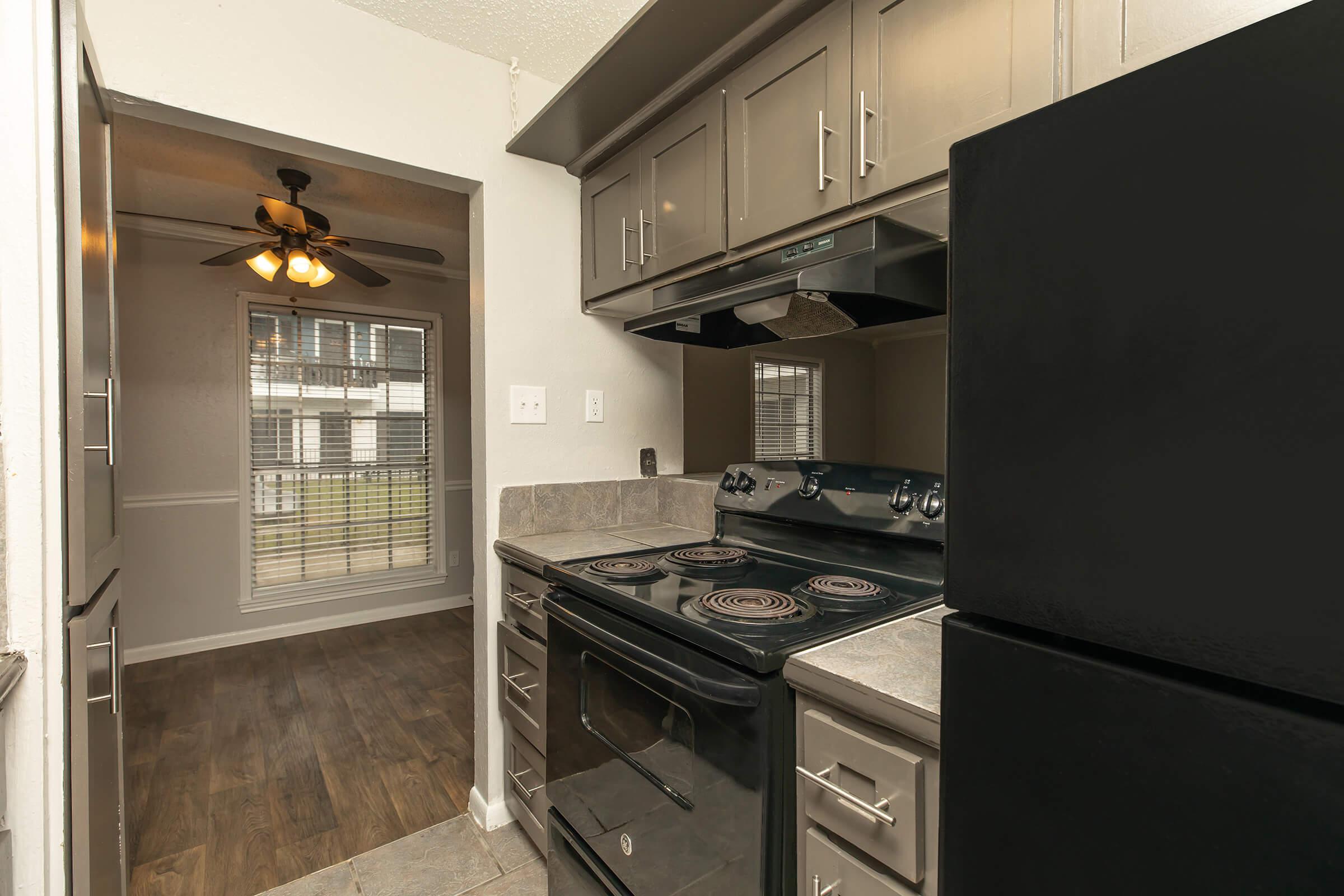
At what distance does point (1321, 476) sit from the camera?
1.23ft

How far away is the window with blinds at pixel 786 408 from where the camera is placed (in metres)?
5.14

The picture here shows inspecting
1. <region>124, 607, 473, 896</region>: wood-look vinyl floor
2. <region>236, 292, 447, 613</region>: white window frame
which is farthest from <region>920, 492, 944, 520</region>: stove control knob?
<region>236, 292, 447, 613</region>: white window frame

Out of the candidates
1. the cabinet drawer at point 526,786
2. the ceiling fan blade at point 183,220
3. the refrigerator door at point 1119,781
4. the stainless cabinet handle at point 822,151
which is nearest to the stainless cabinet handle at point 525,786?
the cabinet drawer at point 526,786

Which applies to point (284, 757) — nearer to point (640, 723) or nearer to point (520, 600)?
point (520, 600)

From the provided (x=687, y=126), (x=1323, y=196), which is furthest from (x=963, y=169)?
(x=687, y=126)

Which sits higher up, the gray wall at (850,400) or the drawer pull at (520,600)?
the gray wall at (850,400)

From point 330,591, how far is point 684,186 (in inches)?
146

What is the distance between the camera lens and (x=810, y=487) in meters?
1.61

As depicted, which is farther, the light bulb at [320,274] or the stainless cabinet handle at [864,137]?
the light bulb at [320,274]

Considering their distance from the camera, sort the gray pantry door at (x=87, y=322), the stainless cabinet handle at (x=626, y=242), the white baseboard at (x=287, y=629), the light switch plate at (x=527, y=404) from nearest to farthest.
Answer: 1. the gray pantry door at (x=87, y=322)
2. the stainless cabinet handle at (x=626, y=242)
3. the light switch plate at (x=527, y=404)
4. the white baseboard at (x=287, y=629)

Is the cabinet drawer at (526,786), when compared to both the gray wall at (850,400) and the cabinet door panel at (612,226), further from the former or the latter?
the gray wall at (850,400)

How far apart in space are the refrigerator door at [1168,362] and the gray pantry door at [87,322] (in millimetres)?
1251

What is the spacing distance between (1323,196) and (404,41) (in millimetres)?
2126

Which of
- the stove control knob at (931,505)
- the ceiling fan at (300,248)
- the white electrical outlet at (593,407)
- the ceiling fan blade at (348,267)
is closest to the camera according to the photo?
the stove control knob at (931,505)
